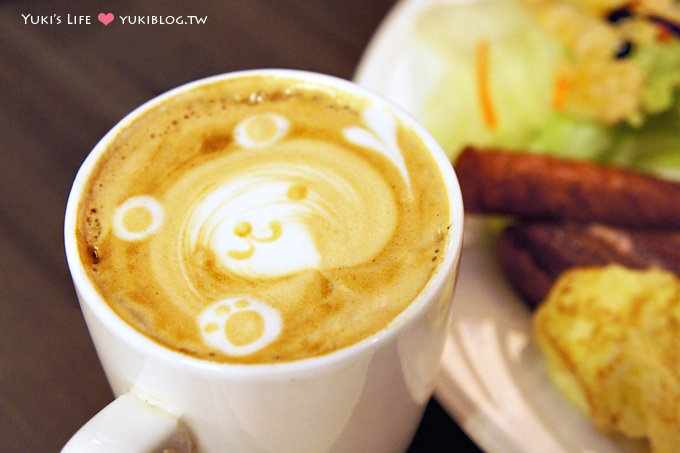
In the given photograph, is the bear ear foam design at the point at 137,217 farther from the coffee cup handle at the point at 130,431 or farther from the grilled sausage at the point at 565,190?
the grilled sausage at the point at 565,190

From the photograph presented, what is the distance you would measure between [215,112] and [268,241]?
241mm

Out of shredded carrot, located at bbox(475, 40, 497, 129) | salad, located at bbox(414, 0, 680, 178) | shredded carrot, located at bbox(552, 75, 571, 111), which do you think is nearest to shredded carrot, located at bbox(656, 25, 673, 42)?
salad, located at bbox(414, 0, 680, 178)

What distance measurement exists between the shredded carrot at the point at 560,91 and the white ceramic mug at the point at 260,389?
42.2 inches

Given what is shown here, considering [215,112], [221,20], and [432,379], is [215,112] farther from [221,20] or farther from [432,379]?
[221,20]

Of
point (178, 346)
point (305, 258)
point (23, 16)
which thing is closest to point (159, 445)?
point (178, 346)

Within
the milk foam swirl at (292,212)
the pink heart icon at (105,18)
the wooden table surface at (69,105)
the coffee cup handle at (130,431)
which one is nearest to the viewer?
the coffee cup handle at (130,431)

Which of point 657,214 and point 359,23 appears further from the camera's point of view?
point 359,23

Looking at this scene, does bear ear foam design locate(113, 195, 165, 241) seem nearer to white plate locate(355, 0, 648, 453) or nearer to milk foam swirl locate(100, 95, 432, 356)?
milk foam swirl locate(100, 95, 432, 356)

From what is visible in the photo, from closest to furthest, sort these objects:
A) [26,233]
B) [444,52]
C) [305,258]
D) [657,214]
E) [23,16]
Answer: [305,258] < [26,233] < [657,214] < [23,16] < [444,52]

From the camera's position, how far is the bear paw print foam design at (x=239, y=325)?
750 millimetres

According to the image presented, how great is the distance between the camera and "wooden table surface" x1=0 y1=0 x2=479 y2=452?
3.60 feet

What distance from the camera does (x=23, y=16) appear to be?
1636 mm

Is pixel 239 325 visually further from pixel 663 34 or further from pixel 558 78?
pixel 663 34

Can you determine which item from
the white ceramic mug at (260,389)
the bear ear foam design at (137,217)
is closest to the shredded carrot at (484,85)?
the white ceramic mug at (260,389)
